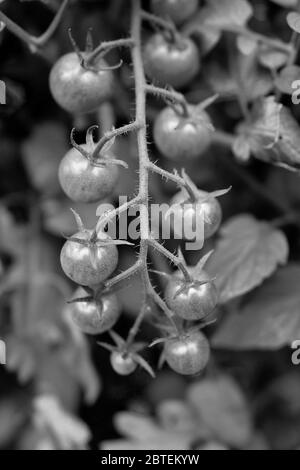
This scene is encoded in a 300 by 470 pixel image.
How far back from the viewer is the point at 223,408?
3.52 feet

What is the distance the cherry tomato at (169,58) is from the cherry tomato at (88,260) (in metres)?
0.30

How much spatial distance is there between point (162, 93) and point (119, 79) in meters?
0.37

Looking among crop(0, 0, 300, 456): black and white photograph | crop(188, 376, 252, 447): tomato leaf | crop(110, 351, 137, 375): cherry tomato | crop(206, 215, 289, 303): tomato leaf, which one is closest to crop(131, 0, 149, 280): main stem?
crop(0, 0, 300, 456): black and white photograph

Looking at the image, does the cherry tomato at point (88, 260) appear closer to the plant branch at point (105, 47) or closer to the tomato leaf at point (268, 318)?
the plant branch at point (105, 47)

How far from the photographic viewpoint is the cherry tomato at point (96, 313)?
0.69 meters

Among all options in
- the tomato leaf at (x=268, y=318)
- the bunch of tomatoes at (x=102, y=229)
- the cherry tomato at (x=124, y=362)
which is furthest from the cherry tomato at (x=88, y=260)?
the tomato leaf at (x=268, y=318)

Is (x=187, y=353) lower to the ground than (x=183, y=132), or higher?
lower

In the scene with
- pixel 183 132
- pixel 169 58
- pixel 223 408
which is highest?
pixel 169 58

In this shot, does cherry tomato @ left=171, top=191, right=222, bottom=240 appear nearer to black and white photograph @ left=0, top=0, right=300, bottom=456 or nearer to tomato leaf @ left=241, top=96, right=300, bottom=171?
black and white photograph @ left=0, top=0, right=300, bottom=456

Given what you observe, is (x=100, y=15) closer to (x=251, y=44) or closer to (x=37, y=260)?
(x=251, y=44)

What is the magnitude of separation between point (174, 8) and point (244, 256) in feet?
1.17

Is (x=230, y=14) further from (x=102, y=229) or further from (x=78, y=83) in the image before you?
(x=102, y=229)

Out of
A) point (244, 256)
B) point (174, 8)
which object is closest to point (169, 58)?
point (174, 8)

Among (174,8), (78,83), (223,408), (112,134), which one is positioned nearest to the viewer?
(112,134)
